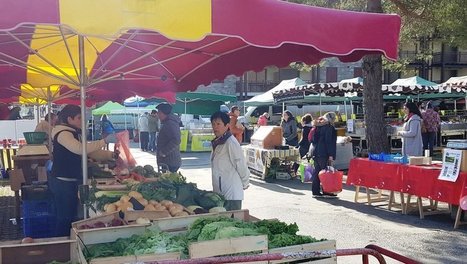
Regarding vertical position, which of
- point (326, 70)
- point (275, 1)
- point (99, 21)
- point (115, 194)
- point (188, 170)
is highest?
point (326, 70)

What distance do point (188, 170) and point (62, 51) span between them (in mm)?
9104

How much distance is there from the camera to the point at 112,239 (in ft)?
12.1

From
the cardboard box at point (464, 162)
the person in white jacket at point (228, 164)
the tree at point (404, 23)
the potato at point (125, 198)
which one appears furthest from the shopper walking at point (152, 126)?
the potato at point (125, 198)

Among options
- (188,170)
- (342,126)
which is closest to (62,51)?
(188,170)

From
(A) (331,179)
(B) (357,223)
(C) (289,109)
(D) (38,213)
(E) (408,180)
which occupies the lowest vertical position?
(B) (357,223)

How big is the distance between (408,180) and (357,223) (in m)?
1.07

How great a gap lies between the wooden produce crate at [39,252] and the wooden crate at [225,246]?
1.02 meters

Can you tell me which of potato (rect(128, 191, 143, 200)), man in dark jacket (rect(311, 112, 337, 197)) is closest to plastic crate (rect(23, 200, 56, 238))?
potato (rect(128, 191, 143, 200))

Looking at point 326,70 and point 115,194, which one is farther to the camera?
point 326,70

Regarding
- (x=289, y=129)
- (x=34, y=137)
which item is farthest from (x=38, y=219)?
(x=289, y=129)

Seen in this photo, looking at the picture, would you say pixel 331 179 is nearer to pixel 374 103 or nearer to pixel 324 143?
pixel 324 143

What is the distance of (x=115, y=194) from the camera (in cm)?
498

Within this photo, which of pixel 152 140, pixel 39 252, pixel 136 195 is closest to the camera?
pixel 39 252

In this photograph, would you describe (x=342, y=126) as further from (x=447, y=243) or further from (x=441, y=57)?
(x=441, y=57)
